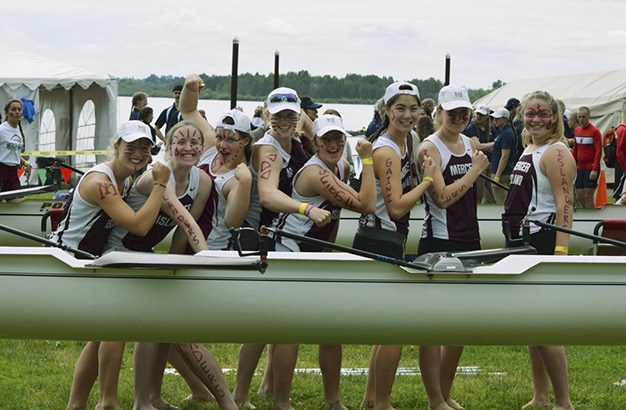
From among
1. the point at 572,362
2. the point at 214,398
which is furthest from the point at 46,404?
the point at 572,362

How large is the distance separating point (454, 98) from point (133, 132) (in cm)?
154

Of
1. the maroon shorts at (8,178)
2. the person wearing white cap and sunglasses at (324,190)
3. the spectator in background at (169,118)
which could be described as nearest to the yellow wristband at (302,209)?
the person wearing white cap and sunglasses at (324,190)

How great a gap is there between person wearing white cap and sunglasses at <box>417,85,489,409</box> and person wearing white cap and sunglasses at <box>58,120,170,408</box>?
1331 millimetres

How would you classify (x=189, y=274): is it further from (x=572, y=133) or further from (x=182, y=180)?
(x=572, y=133)

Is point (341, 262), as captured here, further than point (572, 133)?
No

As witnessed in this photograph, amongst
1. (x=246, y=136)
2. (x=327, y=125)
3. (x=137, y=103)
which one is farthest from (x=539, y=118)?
(x=137, y=103)

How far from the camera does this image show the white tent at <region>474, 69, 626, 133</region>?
19359 mm

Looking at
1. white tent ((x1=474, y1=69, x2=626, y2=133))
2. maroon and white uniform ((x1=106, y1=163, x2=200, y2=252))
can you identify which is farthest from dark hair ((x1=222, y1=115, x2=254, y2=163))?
white tent ((x1=474, y1=69, x2=626, y2=133))

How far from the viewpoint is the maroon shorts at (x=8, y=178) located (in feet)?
39.0

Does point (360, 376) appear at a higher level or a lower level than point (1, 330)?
lower

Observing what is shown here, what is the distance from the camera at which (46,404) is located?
581 centimetres

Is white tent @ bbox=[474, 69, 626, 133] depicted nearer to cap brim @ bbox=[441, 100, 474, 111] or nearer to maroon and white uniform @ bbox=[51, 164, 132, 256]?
cap brim @ bbox=[441, 100, 474, 111]

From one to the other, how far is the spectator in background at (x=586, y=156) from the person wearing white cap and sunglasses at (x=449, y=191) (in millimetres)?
10119

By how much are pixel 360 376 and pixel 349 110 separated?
93.3 feet
